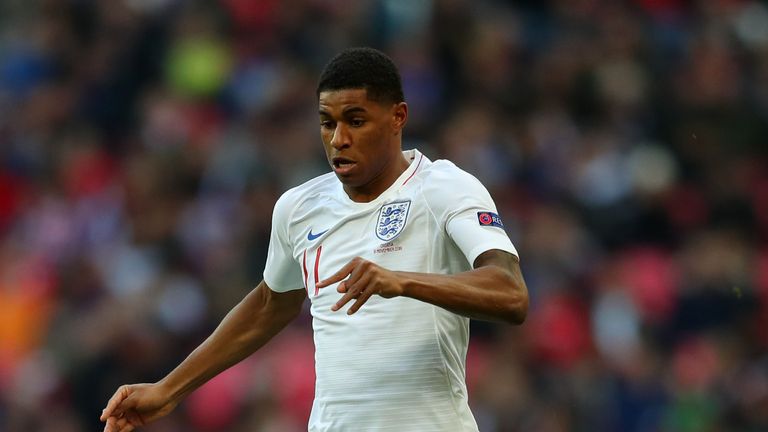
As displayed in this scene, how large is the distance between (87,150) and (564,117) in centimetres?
418

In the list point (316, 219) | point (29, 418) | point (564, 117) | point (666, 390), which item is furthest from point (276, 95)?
point (316, 219)

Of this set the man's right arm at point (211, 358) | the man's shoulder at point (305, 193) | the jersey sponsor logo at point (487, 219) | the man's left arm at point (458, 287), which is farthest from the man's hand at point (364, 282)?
the man's right arm at point (211, 358)

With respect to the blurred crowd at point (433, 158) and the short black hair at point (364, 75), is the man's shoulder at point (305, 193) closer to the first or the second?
the short black hair at point (364, 75)

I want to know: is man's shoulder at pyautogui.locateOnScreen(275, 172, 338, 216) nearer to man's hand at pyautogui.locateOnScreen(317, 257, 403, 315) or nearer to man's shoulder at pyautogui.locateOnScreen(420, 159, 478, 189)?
man's shoulder at pyautogui.locateOnScreen(420, 159, 478, 189)

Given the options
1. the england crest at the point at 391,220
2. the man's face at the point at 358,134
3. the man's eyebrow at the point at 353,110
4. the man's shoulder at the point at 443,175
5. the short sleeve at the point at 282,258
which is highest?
the man's eyebrow at the point at 353,110

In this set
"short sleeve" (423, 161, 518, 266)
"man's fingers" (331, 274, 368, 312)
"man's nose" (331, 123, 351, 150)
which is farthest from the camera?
"man's nose" (331, 123, 351, 150)

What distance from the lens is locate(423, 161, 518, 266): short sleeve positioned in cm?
496

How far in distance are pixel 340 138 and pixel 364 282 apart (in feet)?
3.29

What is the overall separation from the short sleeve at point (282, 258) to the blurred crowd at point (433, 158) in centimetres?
392

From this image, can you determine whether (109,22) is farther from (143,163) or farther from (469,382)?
(469,382)

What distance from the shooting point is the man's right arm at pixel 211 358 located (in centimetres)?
554

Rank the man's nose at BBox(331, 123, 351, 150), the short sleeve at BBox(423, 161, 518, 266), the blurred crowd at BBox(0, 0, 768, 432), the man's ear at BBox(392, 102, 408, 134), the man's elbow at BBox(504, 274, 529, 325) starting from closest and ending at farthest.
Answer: the man's elbow at BBox(504, 274, 529, 325), the short sleeve at BBox(423, 161, 518, 266), the man's nose at BBox(331, 123, 351, 150), the man's ear at BBox(392, 102, 408, 134), the blurred crowd at BBox(0, 0, 768, 432)

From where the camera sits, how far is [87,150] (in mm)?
12797

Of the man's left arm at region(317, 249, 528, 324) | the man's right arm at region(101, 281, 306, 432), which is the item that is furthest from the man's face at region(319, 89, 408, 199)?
the man's right arm at region(101, 281, 306, 432)
